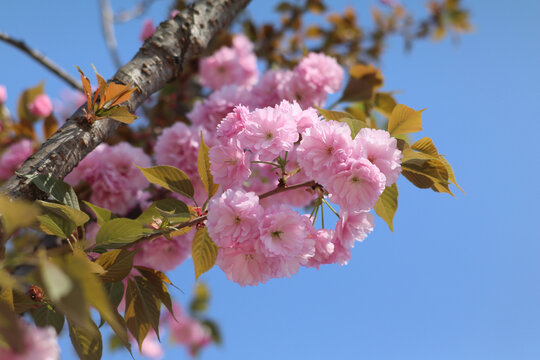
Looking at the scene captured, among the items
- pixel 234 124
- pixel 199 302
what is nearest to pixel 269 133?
pixel 234 124

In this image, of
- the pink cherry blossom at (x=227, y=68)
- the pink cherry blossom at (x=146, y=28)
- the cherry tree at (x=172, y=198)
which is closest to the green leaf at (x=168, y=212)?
the cherry tree at (x=172, y=198)

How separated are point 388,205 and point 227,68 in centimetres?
126

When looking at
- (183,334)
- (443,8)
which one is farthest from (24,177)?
(443,8)

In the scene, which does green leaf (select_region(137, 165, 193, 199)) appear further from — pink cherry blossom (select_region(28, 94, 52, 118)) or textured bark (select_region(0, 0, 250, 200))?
pink cherry blossom (select_region(28, 94, 52, 118))

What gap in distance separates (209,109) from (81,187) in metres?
0.47

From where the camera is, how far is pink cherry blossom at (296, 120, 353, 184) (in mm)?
705

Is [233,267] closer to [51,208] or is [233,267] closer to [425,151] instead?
[51,208]

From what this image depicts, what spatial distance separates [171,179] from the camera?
0.86 meters

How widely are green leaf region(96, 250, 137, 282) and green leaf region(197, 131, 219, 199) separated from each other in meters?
0.20

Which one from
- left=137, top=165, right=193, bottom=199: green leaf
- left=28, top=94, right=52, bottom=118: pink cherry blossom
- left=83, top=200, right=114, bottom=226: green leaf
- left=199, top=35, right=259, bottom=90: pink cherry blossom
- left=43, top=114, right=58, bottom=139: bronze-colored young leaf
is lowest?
left=83, top=200, right=114, bottom=226: green leaf

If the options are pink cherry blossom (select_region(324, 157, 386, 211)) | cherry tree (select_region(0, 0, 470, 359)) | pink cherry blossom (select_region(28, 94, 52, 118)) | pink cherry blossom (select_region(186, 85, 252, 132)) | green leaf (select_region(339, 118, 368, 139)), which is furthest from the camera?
pink cherry blossom (select_region(28, 94, 52, 118))

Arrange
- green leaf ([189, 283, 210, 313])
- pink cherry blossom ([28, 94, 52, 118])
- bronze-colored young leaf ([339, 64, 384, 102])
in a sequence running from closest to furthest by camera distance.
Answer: bronze-colored young leaf ([339, 64, 384, 102]) < pink cherry blossom ([28, 94, 52, 118]) < green leaf ([189, 283, 210, 313])

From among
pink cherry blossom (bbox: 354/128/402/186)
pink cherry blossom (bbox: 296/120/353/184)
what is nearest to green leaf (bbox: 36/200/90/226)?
pink cherry blossom (bbox: 296/120/353/184)

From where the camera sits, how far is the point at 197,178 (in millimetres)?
1301
